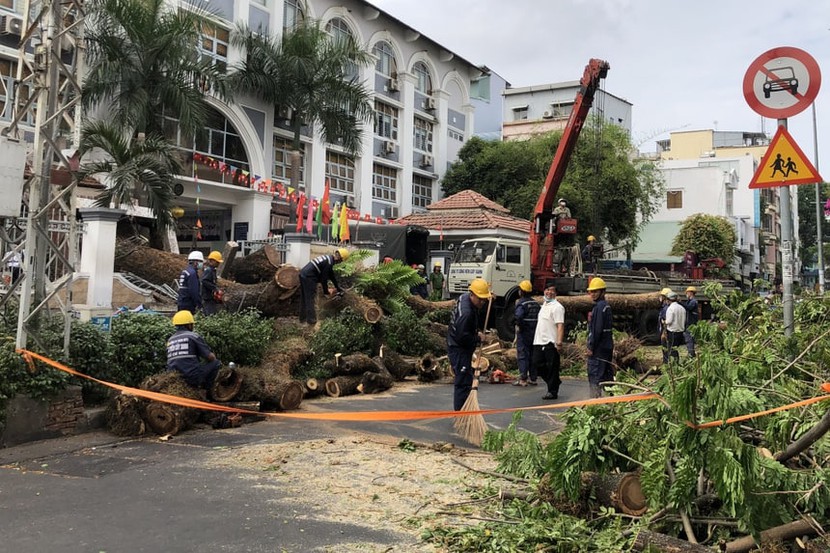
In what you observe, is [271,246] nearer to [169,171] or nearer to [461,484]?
[169,171]

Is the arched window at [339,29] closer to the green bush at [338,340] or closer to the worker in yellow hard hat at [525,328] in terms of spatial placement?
the green bush at [338,340]

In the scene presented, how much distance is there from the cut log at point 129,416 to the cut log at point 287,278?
540 cm

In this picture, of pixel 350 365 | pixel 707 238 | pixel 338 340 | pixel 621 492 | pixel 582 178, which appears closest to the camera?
pixel 621 492

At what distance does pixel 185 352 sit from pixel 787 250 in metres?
6.15

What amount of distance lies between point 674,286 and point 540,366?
10259 mm

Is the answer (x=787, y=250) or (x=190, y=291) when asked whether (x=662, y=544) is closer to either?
(x=787, y=250)

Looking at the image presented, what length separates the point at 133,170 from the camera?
13602 mm

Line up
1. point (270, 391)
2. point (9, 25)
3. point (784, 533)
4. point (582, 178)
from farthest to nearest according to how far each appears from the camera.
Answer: point (582, 178)
point (9, 25)
point (270, 391)
point (784, 533)

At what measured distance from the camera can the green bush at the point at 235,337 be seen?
8.85 meters

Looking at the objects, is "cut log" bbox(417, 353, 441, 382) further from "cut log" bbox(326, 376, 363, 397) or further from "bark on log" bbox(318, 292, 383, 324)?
"cut log" bbox(326, 376, 363, 397)

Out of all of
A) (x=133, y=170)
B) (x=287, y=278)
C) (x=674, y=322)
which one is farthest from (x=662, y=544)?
(x=133, y=170)

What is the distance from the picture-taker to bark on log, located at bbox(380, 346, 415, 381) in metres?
11.2

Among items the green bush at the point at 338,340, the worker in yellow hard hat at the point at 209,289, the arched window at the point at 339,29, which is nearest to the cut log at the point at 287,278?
the green bush at the point at 338,340

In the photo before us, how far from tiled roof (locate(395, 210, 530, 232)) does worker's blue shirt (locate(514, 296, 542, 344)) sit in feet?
49.5
